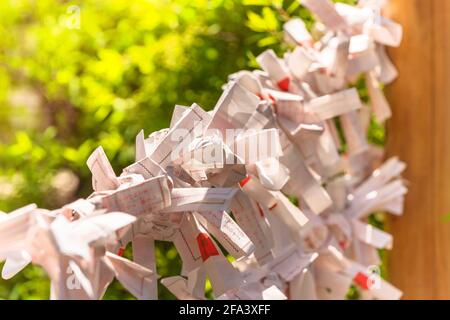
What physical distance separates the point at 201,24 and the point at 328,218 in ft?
1.13

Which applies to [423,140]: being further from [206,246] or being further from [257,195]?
[206,246]

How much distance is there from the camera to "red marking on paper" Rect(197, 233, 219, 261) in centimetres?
59

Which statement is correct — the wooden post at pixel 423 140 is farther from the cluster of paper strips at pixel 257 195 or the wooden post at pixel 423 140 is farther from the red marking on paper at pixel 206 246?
the red marking on paper at pixel 206 246

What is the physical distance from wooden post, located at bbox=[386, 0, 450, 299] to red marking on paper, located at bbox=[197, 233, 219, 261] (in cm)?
51

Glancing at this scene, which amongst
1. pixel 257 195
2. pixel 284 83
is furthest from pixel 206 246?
pixel 284 83

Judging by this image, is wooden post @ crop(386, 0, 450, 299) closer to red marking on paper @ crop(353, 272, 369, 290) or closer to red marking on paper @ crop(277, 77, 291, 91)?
red marking on paper @ crop(353, 272, 369, 290)

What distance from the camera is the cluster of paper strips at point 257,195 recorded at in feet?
1.55

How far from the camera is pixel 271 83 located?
81 centimetres

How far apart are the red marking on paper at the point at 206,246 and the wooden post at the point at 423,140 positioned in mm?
513

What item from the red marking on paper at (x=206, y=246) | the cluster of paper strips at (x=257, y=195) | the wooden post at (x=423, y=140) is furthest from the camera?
the wooden post at (x=423, y=140)

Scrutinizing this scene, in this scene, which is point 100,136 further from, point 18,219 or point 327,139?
point 18,219

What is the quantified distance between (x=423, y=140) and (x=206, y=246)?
538 mm

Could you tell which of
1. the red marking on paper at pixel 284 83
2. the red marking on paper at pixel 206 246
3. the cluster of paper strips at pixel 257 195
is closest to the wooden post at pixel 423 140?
the cluster of paper strips at pixel 257 195
